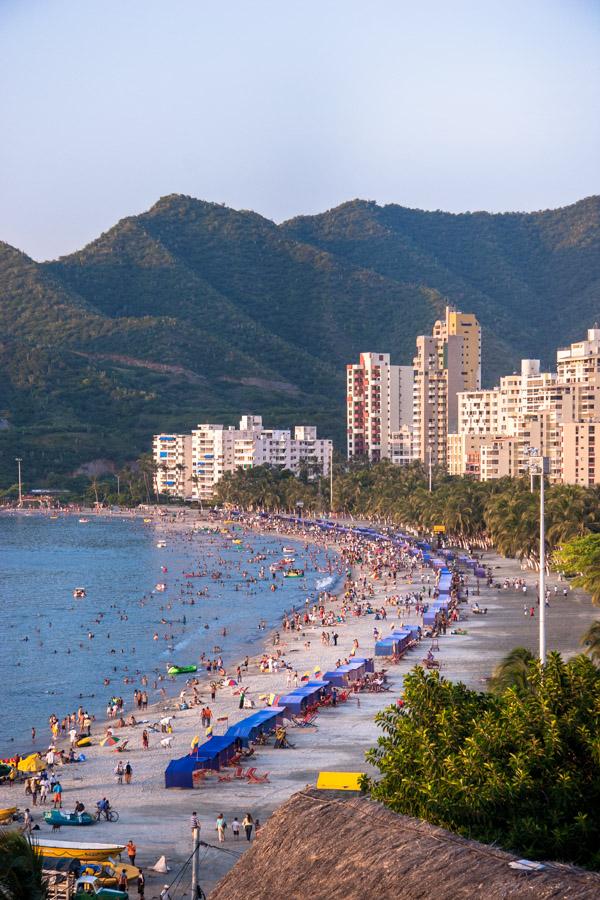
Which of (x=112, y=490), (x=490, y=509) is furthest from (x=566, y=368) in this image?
(x=112, y=490)

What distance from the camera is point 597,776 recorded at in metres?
19.3

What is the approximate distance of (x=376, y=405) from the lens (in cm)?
17400

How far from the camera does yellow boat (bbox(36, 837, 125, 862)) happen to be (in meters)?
25.7

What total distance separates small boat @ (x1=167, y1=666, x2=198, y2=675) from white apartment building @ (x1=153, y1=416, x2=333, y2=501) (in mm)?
115321

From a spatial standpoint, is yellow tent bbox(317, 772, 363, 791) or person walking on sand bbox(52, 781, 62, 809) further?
person walking on sand bbox(52, 781, 62, 809)

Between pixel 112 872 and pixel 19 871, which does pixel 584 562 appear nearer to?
pixel 112 872

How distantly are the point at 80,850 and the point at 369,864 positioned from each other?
37.7 ft

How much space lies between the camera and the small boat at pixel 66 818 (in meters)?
29.6

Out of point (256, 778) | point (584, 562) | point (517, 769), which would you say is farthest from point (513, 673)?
point (584, 562)

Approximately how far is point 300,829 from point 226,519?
407 ft

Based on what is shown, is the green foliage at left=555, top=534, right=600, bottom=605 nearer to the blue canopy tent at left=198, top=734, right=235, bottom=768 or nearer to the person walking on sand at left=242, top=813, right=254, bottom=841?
the blue canopy tent at left=198, top=734, right=235, bottom=768

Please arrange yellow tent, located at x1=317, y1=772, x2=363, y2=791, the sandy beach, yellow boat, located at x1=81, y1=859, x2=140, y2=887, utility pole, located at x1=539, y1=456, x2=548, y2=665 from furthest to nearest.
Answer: utility pole, located at x1=539, y1=456, x2=548, y2=665 → yellow tent, located at x1=317, y1=772, x2=363, y2=791 → the sandy beach → yellow boat, located at x1=81, y1=859, x2=140, y2=887

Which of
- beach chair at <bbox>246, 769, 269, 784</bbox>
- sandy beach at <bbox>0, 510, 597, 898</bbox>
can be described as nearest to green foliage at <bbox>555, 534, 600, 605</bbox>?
sandy beach at <bbox>0, 510, 597, 898</bbox>

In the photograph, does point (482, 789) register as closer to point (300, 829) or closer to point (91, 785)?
point (300, 829)
